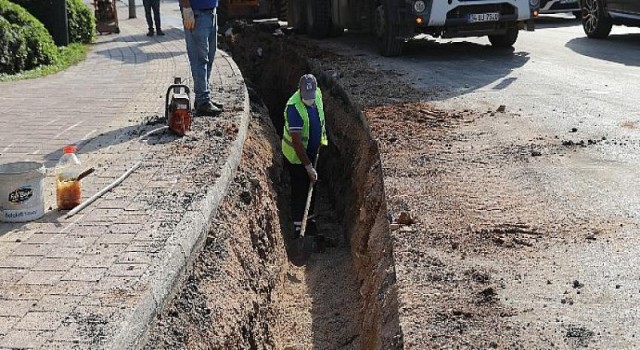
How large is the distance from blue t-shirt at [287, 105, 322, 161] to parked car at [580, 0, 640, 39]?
8.18 metres

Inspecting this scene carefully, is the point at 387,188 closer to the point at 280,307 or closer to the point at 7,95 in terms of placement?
the point at 280,307

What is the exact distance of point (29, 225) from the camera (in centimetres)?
558

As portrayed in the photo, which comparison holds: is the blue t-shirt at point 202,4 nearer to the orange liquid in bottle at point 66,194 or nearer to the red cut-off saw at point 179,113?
the red cut-off saw at point 179,113

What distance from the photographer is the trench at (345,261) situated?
6.04 m

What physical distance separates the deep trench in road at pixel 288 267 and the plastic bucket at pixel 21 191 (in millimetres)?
1121

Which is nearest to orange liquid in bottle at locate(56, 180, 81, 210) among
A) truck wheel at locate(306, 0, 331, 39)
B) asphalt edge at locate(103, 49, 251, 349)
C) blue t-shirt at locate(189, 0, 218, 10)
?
asphalt edge at locate(103, 49, 251, 349)

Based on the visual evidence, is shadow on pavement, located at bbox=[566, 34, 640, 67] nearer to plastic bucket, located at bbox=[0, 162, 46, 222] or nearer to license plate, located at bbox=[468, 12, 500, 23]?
license plate, located at bbox=[468, 12, 500, 23]

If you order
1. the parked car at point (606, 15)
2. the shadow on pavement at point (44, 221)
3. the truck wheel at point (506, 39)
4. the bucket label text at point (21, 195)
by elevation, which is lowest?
the shadow on pavement at point (44, 221)

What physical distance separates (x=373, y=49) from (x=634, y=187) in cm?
907

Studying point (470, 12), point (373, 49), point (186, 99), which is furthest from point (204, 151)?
point (373, 49)

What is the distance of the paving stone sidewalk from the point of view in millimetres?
4277

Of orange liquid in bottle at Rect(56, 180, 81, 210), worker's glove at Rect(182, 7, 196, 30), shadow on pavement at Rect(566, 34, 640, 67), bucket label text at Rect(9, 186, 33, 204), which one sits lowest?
orange liquid in bottle at Rect(56, 180, 81, 210)

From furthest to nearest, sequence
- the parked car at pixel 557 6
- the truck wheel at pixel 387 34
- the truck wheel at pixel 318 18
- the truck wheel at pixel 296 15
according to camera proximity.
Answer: the parked car at pixel 557 6, the truck wheel at pixel 296 15, the truck wheel at pixel 318 18, the truck wheel at pixel 387 34

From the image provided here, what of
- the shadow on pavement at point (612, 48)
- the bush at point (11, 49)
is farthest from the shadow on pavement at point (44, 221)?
the shadow on pavement at point (612, 48)
